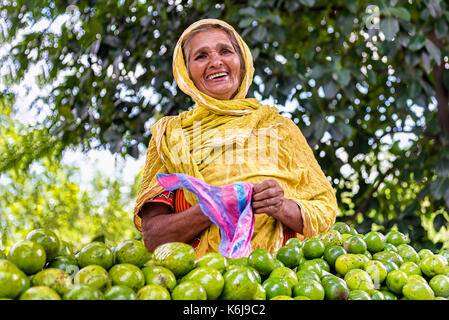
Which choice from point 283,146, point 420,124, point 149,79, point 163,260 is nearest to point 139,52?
point 149,79

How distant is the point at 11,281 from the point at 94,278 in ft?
0.43

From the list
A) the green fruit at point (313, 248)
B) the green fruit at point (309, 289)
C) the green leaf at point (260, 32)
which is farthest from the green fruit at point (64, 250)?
the green leaf at point (260, 32)

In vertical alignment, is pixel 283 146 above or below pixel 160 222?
above

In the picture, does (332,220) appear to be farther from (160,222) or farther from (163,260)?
(163,260)

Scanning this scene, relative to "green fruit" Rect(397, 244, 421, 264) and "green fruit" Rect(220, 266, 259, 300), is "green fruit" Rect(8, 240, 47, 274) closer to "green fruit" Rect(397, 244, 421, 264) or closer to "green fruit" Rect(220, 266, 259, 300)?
"green fruit" Rect(220, 266, 259, 300)

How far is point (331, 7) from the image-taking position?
2992 millimetres

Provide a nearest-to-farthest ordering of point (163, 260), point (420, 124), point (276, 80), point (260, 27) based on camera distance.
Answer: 1. point (163, 260)
2. point (260, 27)
3. point (276, 80)
4. point (420, 124)

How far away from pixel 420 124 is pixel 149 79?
1906 mm

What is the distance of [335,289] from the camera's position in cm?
94

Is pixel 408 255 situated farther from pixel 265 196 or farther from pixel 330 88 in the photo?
pixel 330 88

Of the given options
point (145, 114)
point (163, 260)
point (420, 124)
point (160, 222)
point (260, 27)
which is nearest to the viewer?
point (163, 260)

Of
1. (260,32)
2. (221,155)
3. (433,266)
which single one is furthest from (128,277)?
(260,32)

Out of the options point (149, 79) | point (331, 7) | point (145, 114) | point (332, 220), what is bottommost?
point (332, 220)

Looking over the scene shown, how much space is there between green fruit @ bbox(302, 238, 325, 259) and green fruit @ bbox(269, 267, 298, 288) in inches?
8.4
